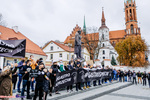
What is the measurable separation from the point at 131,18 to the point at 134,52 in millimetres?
42468

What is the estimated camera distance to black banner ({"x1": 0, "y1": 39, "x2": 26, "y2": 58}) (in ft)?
14.1

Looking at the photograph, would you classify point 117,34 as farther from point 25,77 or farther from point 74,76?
point 25,77

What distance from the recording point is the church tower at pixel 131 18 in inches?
2532

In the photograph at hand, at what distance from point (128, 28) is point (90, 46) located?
36.1 meters

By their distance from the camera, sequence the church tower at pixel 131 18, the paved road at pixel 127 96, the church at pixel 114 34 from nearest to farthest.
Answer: the paved road at pixel 127 96 → the church at pixel 114 34 → the church tower at pixel 131 18

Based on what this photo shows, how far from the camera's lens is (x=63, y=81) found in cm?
662

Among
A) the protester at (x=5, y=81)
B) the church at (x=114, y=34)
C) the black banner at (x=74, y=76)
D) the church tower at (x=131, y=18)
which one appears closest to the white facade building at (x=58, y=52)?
the church at (x=114, y=34)

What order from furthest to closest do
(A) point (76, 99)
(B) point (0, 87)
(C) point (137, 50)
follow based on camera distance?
(C) point (137, 50), (A) point (76, 99), (B) point (0, 87)

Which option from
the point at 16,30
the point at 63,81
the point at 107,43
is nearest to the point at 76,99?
the point at 63,81

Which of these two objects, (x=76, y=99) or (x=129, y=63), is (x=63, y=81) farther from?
(x=129, y=63)

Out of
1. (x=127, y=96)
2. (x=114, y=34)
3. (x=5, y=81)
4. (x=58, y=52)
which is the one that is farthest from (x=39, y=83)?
(x=114, y=34)

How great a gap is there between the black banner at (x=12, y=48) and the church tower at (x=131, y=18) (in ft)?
224

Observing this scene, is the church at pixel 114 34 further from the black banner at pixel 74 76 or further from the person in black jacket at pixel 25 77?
the person in black jacket at pixel 25 77

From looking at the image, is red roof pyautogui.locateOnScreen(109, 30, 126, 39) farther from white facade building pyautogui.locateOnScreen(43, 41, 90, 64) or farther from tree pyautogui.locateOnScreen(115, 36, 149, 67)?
white facade building pyautogui.locateOnScreen(43, 41, 90, 64)
